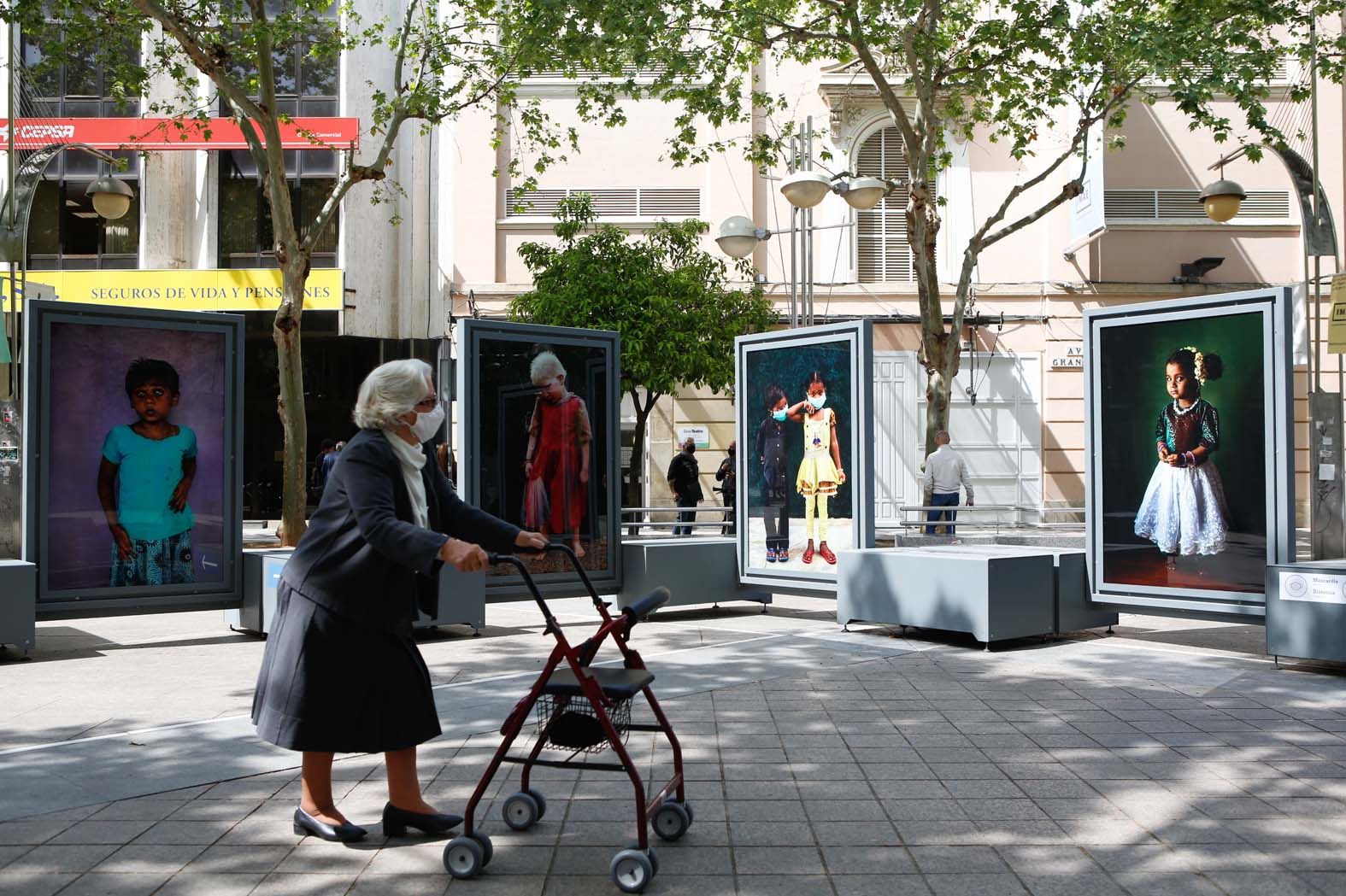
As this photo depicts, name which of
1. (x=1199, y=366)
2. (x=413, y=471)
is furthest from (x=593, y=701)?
(x=1199, y=366)

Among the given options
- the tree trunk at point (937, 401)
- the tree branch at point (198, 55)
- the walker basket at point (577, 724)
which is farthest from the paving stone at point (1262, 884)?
the tree branch at point (198, 55)

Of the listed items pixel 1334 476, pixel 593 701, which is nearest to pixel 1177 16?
pixel 1334 476

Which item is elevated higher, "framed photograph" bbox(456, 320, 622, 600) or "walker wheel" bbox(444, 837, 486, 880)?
"framed photograph" bbox(456, 320, 622, 600)

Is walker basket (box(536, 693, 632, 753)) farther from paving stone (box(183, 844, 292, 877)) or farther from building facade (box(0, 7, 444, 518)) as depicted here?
building facade (box(0, 7, 444, 518))

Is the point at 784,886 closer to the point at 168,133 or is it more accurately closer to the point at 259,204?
the point at 168,133

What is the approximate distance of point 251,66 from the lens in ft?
80.1

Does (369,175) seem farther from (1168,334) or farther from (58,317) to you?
(1168,334)

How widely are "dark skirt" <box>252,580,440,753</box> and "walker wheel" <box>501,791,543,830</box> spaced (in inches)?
18.8

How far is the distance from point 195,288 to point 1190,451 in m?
19.2

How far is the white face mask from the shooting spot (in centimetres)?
434

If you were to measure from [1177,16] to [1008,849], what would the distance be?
1187 cm

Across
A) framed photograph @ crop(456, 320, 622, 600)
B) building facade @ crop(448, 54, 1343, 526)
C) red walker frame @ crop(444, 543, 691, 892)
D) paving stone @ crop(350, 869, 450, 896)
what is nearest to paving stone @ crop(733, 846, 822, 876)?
red walker frame @ crop(444, 543, 691, 892)

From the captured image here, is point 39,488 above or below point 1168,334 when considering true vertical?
below

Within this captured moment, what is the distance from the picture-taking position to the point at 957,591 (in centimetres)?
934
